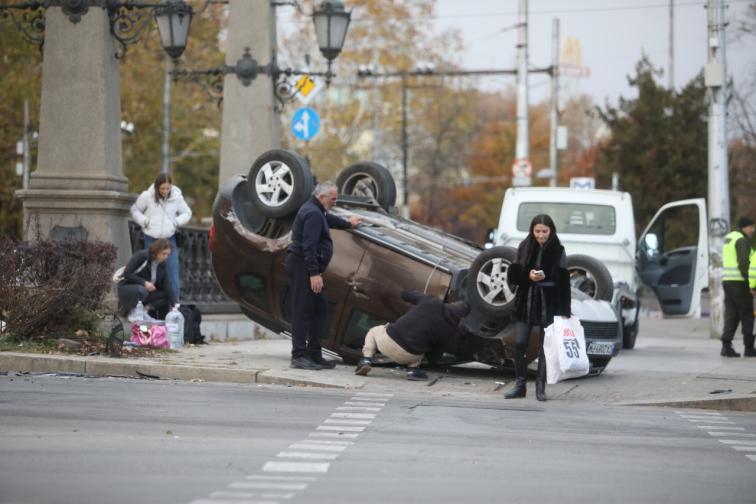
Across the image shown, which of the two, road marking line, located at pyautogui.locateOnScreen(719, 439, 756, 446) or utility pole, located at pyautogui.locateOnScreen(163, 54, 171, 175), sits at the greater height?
utility pole, located at pyautogui.locateOnScreen(163, 54, 171, 175)

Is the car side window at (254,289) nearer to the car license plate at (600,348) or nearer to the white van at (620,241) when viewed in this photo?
the car license plate at (600,348)

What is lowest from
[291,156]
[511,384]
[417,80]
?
[511,384]

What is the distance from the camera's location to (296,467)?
8.84m

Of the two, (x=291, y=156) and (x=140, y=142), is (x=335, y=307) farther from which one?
(x=140, y=142)

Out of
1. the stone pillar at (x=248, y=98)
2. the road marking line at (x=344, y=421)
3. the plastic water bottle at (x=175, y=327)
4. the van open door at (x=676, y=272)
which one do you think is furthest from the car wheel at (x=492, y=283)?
the stone pillar at (x=248, y=98)

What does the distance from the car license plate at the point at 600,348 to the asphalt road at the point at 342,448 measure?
5.36ft

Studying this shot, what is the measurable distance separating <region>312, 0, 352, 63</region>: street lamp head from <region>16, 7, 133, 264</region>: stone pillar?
18.4ft

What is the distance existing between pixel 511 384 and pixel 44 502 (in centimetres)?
790

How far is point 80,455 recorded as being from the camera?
898 centimetres

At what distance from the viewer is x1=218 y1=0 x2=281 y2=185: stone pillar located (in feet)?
80.0

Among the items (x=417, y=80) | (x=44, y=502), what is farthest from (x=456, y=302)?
(x=417, y=80)

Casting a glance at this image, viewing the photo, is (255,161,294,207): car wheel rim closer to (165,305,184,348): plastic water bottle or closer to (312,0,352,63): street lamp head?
(165,305,184,348): plastic water bottle

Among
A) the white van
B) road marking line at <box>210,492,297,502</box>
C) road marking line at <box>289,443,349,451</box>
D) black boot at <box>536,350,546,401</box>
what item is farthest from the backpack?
road marking line at <box>210,492,297,502</box>

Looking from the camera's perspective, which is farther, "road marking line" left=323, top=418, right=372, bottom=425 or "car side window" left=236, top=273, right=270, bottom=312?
"car side window" left=236, top=273, right=270, bottom=312
